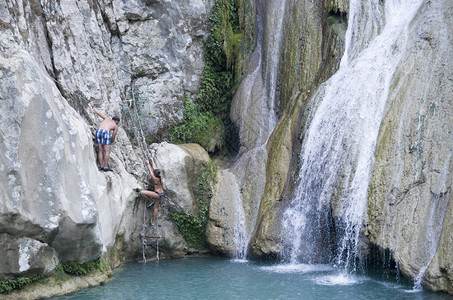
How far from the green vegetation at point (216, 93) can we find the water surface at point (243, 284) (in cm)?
500

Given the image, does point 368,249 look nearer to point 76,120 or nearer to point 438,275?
point 438,275

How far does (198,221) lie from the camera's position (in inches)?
525

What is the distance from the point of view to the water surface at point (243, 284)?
30.6ft

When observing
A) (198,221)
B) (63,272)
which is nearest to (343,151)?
(198,221)

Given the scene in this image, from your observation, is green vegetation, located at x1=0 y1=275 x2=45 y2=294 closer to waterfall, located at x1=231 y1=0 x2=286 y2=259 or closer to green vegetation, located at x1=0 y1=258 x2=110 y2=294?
green vegetation, located at x1=0 y1=258 x2=110 y2=294

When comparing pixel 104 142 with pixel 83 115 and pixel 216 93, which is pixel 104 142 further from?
pixel 216 93

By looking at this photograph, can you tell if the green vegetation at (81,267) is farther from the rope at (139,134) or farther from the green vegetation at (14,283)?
the rope at (139,134)

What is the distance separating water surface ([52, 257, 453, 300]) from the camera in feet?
30.6

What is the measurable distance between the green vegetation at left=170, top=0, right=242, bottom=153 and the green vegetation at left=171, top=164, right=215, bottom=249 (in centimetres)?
236

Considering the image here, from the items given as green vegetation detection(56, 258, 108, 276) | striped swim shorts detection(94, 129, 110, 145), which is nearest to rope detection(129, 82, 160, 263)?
striped swim shorts detection(94, 129, 110, 145)

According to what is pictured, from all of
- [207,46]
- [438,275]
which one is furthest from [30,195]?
[207,46]

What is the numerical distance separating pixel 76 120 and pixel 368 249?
734 centimetres

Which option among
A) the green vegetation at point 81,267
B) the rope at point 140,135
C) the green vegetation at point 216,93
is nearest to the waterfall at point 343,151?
the green vegetation at point 216,93

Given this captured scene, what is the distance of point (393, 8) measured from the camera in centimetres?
1497
